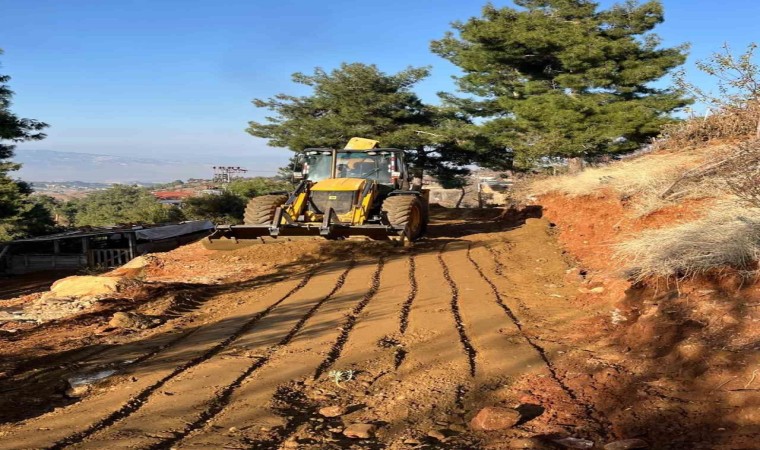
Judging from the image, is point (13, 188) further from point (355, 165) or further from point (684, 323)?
point (684, 323)

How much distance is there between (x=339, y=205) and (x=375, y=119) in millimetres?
11009

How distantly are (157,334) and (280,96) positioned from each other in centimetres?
1932

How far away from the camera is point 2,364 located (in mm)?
4598

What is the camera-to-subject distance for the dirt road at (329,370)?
312 cm

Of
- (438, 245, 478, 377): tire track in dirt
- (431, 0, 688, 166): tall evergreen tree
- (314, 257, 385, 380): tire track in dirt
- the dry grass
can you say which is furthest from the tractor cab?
(431, 0, 688, 166): tall evergreen tree

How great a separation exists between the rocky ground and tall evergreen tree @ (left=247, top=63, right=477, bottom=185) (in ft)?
43.7

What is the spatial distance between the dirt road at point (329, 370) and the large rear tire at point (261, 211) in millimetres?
2161

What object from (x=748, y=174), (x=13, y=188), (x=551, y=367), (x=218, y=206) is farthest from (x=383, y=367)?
(x=218, y=206)

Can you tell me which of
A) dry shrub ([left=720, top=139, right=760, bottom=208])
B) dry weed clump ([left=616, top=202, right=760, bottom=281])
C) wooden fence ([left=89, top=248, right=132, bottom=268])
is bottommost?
wooden fence ([left=89, top=248, right=132, bottom=268])

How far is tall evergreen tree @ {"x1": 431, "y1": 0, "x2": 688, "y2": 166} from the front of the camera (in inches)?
698

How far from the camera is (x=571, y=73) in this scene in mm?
19328

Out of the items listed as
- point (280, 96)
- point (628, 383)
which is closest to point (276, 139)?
point (280, 96)

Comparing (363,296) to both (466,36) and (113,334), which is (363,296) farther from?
(466,36)

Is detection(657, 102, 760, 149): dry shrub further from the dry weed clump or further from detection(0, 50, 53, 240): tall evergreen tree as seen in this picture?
detection(0, 50, 53, 240): tall evergreen tree
